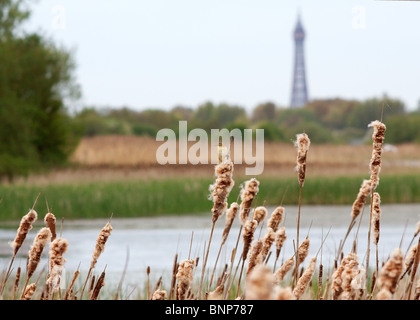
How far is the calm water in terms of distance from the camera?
9102 millimetres

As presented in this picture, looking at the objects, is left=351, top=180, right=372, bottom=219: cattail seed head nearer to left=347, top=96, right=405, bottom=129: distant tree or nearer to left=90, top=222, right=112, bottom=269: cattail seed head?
left=90, top=222, right=112, bottom=269: cattail seed head

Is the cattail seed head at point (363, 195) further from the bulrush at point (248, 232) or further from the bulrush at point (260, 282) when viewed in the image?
the bulrush at point (260, 282)

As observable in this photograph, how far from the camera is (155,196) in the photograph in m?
16.8

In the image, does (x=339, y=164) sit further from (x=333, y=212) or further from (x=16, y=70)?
(x=16, y=70)

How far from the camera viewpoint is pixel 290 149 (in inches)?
1037

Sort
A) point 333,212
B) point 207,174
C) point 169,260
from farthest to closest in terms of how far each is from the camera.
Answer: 1. point 207,174
2. point 333,212
3. point 169,260

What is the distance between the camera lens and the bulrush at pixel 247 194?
201 centimetres

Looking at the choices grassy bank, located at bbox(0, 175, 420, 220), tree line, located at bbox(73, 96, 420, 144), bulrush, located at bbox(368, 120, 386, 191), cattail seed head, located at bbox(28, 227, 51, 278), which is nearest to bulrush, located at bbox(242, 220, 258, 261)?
bulrush, located at bbox(368, 120, 386, 191)

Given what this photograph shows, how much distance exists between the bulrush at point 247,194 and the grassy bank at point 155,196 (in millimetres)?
12688

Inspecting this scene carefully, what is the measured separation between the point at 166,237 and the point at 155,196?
3.58 meters

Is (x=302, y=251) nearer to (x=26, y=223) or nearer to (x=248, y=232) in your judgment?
(x=248, y=232)

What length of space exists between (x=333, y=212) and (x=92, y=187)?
5885mm
